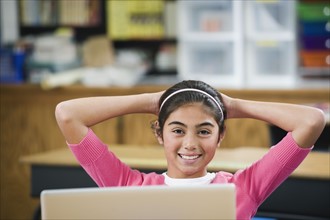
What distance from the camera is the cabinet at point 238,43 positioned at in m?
4.11

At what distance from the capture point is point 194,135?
4.52 ft

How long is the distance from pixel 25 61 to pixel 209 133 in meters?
3.25

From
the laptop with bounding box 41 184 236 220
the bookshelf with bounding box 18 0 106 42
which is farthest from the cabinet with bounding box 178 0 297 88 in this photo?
the laptop with bounding box 41 184 236 220

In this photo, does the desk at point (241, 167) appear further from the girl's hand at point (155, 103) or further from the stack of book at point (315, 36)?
the stack of book at point (315, 36)

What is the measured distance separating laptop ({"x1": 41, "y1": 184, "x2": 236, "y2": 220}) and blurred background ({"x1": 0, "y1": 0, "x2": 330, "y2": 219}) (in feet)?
9.24

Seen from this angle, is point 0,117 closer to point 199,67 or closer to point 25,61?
point 25,61

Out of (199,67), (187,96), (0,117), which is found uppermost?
(187,96)

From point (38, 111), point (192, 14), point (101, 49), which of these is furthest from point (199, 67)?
point (38, 111)

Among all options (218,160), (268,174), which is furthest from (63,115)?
(218,160)

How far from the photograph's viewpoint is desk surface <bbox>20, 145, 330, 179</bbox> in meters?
2.38

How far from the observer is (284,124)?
150cm

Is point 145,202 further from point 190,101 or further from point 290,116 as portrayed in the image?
point 290,116

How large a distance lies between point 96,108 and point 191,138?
30cm

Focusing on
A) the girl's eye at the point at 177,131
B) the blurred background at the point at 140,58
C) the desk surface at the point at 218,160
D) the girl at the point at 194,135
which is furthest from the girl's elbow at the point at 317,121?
the blurred background at the point at 140,58
